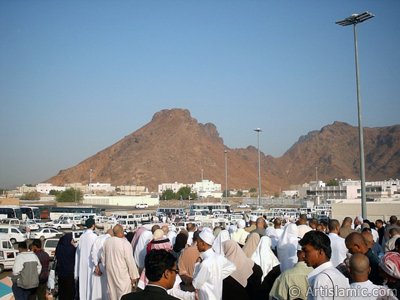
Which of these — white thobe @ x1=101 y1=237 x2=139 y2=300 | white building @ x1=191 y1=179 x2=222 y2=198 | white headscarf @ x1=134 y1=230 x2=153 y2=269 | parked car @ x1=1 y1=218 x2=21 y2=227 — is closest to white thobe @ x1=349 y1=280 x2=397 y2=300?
white thobe @ x1=101 y1=237 x2=139 y2=300

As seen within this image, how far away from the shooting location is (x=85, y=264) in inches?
386

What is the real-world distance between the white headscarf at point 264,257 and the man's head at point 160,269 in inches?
171

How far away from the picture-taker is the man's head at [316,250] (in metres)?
4.78

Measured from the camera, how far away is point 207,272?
19.5 ft

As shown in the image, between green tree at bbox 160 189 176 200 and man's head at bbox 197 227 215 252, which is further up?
man's head at bbox 197 227 215 252

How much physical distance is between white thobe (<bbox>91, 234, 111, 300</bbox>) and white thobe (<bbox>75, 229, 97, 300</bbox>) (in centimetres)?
28

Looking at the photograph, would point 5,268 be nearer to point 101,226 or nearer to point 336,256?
point 336,256

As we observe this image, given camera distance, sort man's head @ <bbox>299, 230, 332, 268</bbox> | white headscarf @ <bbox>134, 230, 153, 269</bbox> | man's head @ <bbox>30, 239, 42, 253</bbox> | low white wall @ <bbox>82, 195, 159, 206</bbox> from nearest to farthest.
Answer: man's head @ <bbox>299, 230, 332, 268</bbox> → man's head @ <bbox>30, 239, 42, 253</bbox> → white headscarf @ <bbox>134, 230, 153, 269</bbox> → low white wall @ <bbox>82, 195, 159, 206</bbox>

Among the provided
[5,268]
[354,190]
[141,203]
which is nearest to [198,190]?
[141,203]

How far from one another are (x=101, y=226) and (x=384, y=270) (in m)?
35.9

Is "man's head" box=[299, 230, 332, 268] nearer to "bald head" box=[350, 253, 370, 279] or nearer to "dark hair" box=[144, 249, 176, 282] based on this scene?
"bald head" box=[350, 253, 370, 279]

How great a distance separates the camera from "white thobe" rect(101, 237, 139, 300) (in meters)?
8.48

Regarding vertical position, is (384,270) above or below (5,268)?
above

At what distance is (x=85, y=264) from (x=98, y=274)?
0.84m
